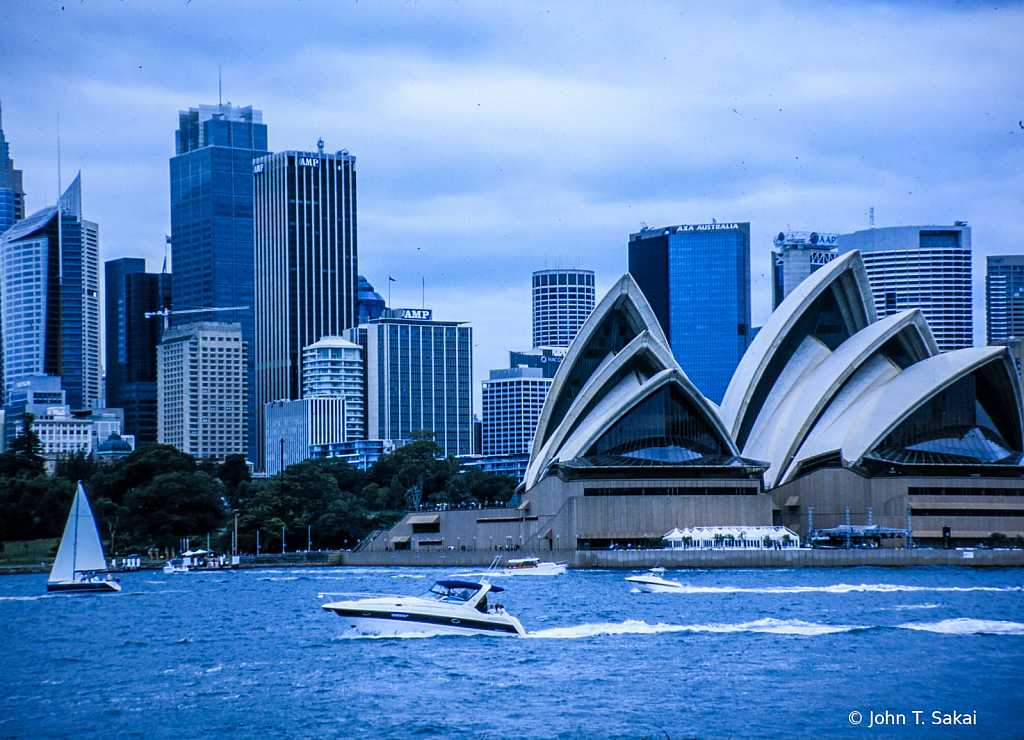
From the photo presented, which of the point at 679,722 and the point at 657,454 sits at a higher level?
the point at 657,454

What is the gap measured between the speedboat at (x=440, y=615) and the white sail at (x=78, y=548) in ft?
116

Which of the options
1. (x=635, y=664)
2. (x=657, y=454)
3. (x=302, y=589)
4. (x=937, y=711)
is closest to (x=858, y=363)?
(x=657, y=454)

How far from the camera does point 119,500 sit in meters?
129

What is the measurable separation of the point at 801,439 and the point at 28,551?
57.3 m

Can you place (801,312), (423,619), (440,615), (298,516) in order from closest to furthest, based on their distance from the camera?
(440,615) < (423,619) < (801,312) < (298,516)

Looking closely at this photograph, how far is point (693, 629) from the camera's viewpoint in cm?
5009

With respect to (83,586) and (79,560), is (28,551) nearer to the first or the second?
(79,560)

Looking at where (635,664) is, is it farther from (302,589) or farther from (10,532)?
(10,532)

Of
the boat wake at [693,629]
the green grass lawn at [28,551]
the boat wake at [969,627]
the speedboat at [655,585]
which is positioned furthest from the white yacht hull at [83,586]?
the boat wake at [969,627]

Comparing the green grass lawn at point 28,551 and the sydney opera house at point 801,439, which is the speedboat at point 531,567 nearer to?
the sydney opera house at point 801,439

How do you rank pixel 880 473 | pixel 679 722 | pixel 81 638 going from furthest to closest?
1. pixel 880 473
2. pixel 81 638
3. pixel 679 722

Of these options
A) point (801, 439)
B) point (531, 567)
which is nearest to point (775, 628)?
point (531, 567)

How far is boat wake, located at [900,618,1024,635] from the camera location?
47688mm

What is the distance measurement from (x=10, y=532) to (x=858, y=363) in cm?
6664
